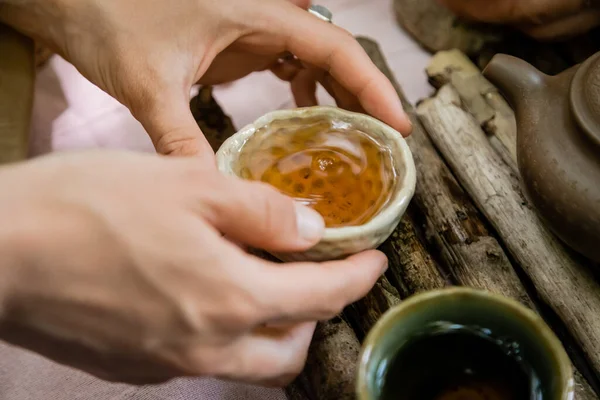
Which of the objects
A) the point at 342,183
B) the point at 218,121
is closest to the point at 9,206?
the point at 342,183

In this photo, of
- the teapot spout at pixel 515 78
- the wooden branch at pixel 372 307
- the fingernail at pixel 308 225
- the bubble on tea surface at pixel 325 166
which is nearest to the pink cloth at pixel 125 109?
the teapot spout at pixel 515 78

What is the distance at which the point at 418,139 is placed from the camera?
3.76 feet

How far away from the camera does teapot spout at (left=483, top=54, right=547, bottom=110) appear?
98 centimetres

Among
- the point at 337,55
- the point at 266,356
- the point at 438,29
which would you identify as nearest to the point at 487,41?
the point at 438,29

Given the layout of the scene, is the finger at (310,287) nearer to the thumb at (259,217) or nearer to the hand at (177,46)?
the thumb at (259,217)

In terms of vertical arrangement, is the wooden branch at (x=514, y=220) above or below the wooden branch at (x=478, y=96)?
below

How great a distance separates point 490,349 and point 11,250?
527mm

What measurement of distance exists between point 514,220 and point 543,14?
0.48 meters

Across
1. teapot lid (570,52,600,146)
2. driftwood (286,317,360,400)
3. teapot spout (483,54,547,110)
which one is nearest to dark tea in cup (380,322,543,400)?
driftwood (286,317,360,400)

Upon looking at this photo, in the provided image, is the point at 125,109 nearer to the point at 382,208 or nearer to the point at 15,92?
the point at 15,92

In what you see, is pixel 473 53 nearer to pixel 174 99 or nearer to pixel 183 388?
pixel 174 99

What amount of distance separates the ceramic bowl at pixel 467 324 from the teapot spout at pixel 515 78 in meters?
0.44

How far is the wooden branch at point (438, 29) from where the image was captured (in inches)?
53.7

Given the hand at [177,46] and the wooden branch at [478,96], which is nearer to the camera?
the hand at [177,46]
